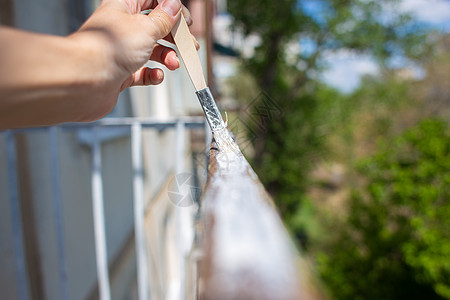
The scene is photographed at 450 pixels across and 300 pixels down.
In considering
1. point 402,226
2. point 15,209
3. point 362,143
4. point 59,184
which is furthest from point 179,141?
point 362,143

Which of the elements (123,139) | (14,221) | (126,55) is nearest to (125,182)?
(123,139)

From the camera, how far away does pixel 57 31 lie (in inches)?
80.3

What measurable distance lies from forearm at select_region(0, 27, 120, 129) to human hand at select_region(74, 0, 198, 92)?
2cm

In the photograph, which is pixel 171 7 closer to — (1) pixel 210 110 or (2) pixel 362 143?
(1) pixel 210 110

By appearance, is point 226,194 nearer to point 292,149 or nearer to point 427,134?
point 427,134

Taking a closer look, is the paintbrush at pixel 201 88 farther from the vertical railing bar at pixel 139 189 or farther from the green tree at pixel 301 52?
the green tree at pixel 301 52

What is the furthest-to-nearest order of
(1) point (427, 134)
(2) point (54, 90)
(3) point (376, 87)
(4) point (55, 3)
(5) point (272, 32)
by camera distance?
(3) point (376, 87)
(5) point (272, 32)
(1) point (427, 134)
(4) point (55, 3)
(2) point (54, 90)

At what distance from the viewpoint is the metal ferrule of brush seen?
70cm

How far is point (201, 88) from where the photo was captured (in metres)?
0.74

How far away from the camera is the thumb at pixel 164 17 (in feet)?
2.35

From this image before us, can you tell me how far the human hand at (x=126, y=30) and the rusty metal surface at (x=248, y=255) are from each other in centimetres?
39

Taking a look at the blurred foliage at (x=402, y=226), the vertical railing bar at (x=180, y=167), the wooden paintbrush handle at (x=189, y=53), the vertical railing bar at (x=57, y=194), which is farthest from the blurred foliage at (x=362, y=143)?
the wooden paintbrush handle at (x=189, y=53)

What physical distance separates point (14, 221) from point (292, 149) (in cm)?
863

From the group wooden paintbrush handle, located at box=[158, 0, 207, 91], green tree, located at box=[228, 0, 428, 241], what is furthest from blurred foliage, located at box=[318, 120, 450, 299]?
wooden paintbrush handle, located at box=[158, 0, 207, 91]
